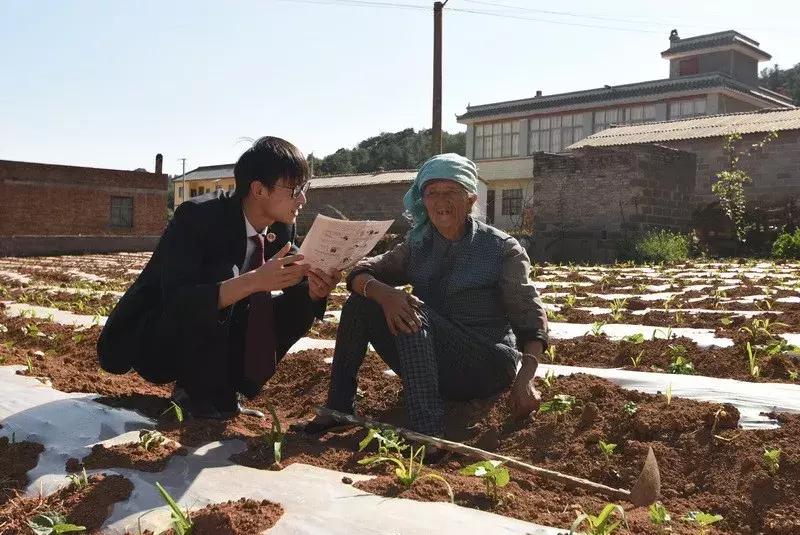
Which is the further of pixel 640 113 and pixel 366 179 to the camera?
pixel 640 113

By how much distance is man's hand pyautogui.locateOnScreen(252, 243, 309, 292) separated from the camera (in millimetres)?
2439

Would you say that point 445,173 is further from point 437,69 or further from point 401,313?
point 437,69

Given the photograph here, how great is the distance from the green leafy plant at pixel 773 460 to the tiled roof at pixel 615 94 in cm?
2457

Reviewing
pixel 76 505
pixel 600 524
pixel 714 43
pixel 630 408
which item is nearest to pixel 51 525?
pixel 76 505

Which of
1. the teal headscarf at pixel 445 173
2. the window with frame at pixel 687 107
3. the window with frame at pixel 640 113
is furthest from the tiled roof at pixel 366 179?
the teal headscarf at pixel 445 173

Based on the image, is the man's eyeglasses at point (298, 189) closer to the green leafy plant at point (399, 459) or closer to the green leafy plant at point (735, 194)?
the green leafy plant at point (399, 459)

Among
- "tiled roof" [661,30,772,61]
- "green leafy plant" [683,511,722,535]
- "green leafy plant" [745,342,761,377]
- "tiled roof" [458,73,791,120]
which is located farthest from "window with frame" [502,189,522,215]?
"green leafy plant" [683,511,722,535]

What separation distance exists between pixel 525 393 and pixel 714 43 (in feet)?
93.3

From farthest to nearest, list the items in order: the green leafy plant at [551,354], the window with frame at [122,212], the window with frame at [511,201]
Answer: the window with frame at [122,212] < the window with frame at [511,201] < the green leafy plant at [551,354]

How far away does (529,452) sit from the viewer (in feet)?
7.98

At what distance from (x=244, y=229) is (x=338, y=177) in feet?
69.3

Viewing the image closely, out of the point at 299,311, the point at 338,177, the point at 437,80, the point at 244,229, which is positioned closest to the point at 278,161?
the point at 244,229

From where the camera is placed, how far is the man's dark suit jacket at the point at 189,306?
8.37 ft

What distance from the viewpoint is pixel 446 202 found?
2.72 metres
